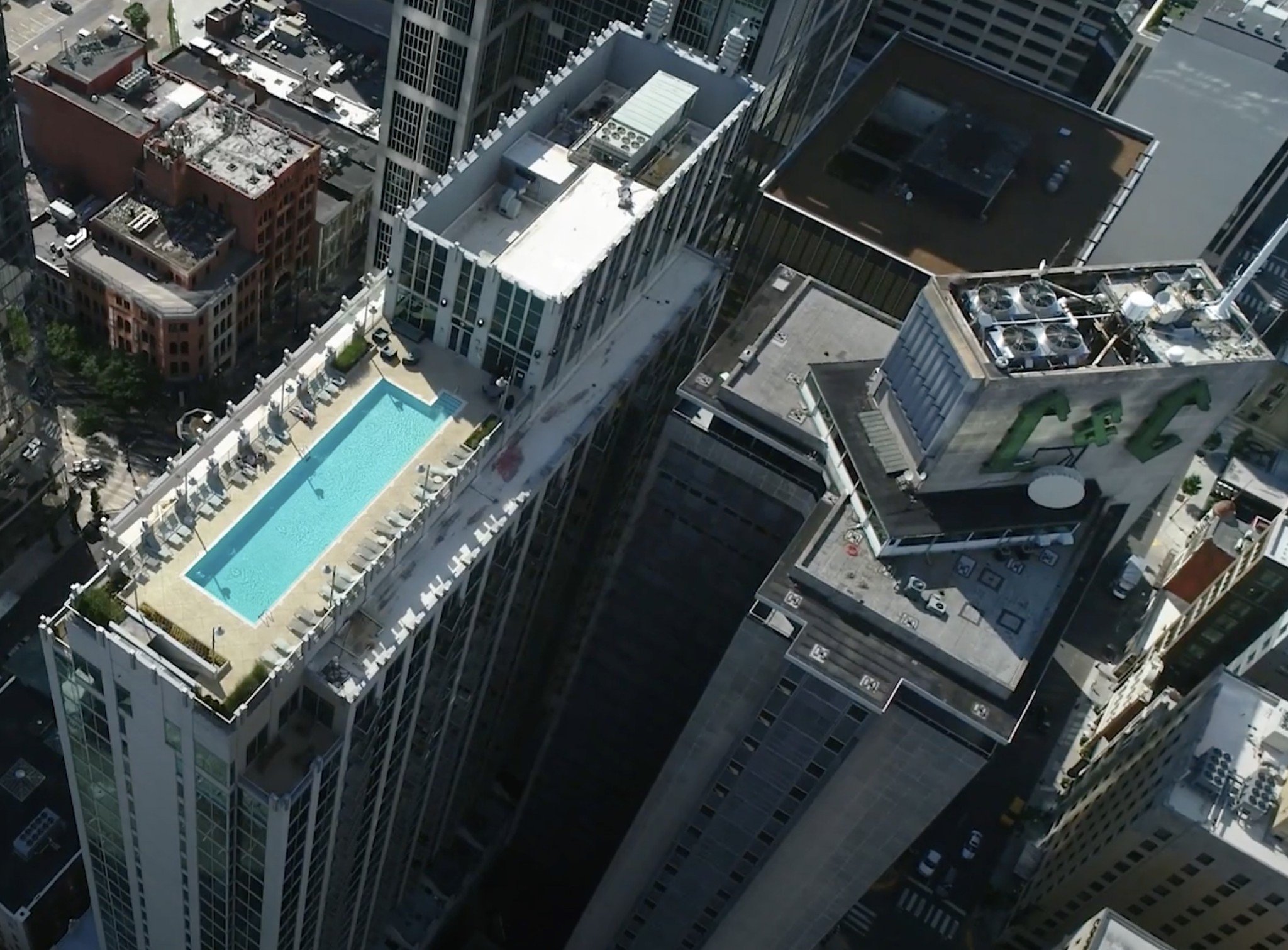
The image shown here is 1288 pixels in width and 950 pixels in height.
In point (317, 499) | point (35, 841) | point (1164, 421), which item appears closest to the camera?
point (317, 499)

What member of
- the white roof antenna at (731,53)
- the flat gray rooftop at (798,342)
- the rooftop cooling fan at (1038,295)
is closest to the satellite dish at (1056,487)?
the rooftop cooling fan at (1038,295)

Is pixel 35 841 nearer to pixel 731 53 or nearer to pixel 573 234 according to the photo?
pixel 573 234

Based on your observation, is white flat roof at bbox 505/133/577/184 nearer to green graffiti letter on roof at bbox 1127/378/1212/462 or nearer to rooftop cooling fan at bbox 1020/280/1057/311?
rooftop cooling fan at bbox 1020/280/1057/311

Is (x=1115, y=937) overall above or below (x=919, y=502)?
below

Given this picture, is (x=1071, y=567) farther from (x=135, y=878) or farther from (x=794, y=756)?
(x=135, y=878)

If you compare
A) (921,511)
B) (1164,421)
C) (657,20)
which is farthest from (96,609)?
(1164,421)

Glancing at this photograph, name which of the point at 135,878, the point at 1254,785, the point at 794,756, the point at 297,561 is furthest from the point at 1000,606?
the point at 135,878

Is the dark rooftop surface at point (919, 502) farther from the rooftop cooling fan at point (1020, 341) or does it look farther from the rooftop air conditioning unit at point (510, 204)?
the rooftop air conditioning unit at point (510, 204)

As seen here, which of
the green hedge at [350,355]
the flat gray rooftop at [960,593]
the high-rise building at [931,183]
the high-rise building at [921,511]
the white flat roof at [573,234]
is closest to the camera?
the high-rise building at [921,511]
